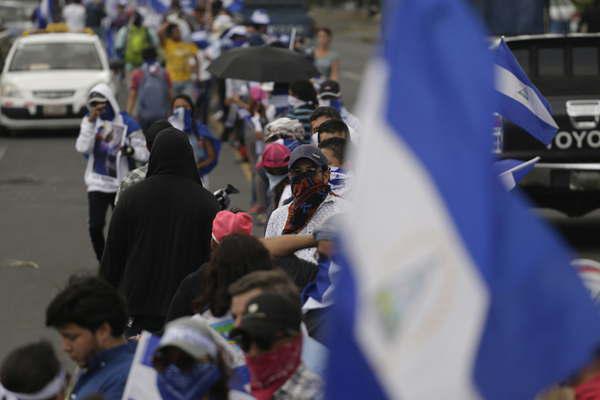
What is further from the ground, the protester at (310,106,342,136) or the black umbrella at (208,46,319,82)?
the black umbrella at (208,46,319,82)

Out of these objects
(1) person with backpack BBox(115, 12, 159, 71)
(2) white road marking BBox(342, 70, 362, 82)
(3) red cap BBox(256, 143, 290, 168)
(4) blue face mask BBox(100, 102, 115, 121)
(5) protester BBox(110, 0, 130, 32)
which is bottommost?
(2) white road marking BBox(342, 70, 362, 82)

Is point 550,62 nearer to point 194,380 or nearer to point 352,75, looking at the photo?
point 194,380

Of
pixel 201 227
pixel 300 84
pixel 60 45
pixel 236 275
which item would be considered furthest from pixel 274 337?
pixel 60 45

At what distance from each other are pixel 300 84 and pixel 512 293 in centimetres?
979

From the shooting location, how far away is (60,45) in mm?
24656

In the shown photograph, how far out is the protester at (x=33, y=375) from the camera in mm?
4785

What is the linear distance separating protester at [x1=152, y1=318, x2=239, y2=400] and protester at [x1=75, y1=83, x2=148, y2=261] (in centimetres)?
780

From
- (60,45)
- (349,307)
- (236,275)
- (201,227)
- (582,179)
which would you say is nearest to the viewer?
(349,307)

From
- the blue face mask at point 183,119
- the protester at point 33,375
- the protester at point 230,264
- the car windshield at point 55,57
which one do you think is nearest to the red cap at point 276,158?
the blue face mask at point 183,119

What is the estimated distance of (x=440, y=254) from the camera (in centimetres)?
319

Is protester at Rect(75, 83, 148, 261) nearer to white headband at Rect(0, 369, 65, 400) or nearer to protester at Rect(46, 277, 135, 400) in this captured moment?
protester at Rect(46, 277, 135, 400)

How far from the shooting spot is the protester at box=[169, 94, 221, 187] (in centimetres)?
1233

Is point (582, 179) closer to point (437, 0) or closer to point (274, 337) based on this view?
point (274, 337)

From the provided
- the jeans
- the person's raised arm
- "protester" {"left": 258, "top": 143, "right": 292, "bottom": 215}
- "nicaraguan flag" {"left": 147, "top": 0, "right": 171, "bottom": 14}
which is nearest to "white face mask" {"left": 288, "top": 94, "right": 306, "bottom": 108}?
"protester" {"left": 258, "top": 143, "right": 292, "bottom": 215}
